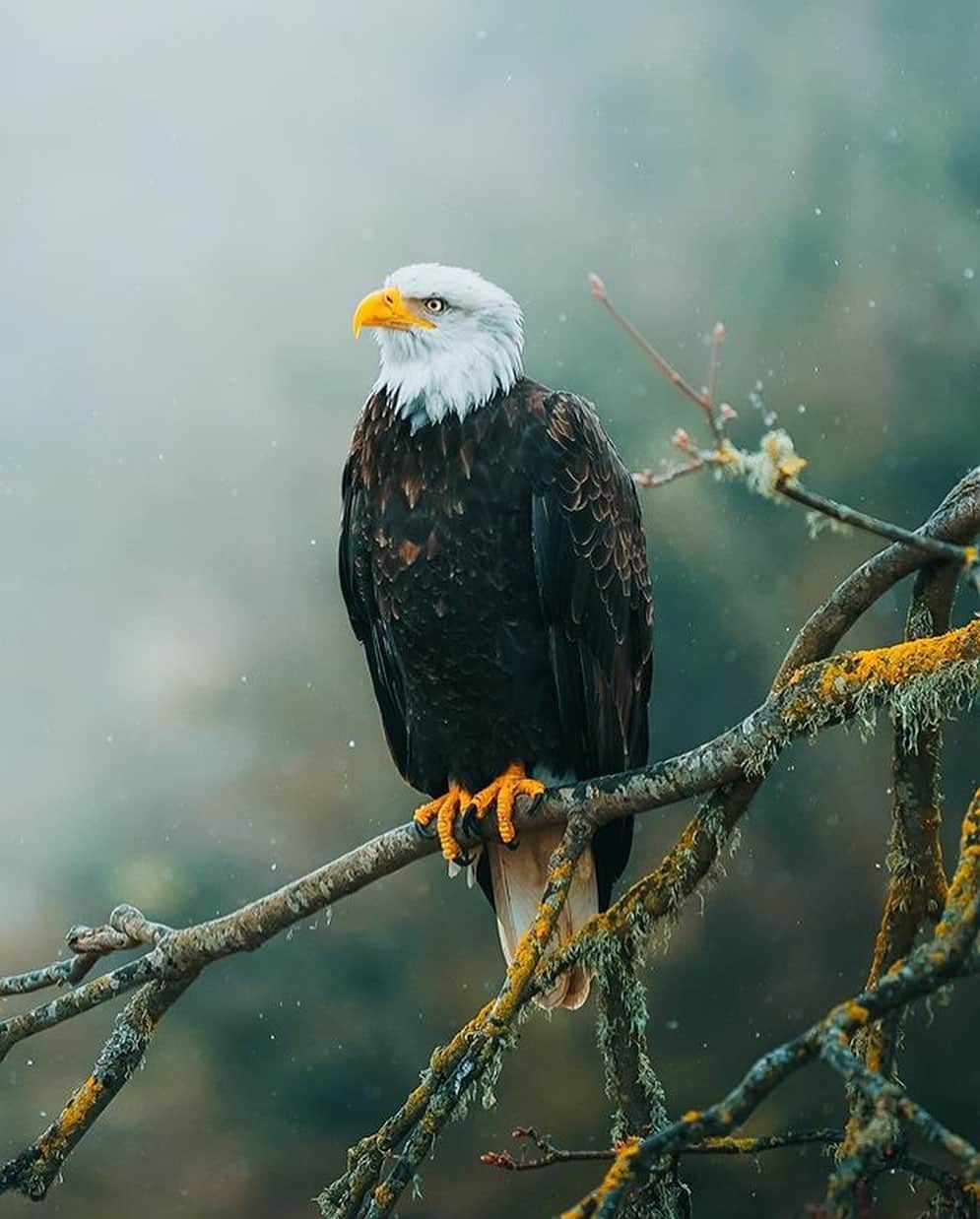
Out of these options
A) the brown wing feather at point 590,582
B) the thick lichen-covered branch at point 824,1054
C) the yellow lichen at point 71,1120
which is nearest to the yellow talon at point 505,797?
the brown wing feather at point 590,582

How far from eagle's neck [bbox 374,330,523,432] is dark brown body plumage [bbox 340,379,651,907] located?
0.03m

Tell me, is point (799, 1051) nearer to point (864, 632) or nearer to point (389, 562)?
point (389, 562)

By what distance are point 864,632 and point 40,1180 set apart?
3.51m

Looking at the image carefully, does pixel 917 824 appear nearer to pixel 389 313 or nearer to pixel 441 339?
pixel 441 339

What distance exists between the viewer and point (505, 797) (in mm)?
3227

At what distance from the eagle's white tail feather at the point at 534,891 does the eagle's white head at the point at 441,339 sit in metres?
0.90

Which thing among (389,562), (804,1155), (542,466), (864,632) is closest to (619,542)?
(542,466)

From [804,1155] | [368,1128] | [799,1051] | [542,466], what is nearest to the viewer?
[799,1051]

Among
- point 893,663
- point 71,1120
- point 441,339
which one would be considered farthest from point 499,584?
point 71,1120

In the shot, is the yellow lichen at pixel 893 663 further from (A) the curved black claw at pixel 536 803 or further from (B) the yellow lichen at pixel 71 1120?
(B) the yellow lichen at pixel 71 1120

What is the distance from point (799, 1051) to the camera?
1.66 metres

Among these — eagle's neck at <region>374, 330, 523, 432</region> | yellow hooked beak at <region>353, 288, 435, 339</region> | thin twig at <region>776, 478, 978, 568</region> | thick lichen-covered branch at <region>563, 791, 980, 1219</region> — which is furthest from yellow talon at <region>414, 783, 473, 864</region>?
thin twig at <region>776, 478, 978, 568</region>

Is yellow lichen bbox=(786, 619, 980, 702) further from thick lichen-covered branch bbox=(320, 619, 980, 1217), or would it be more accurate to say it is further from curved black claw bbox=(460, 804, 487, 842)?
curved black claw bbox=(460, 804, 487, 842)

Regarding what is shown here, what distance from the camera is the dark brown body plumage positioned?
323 cm
